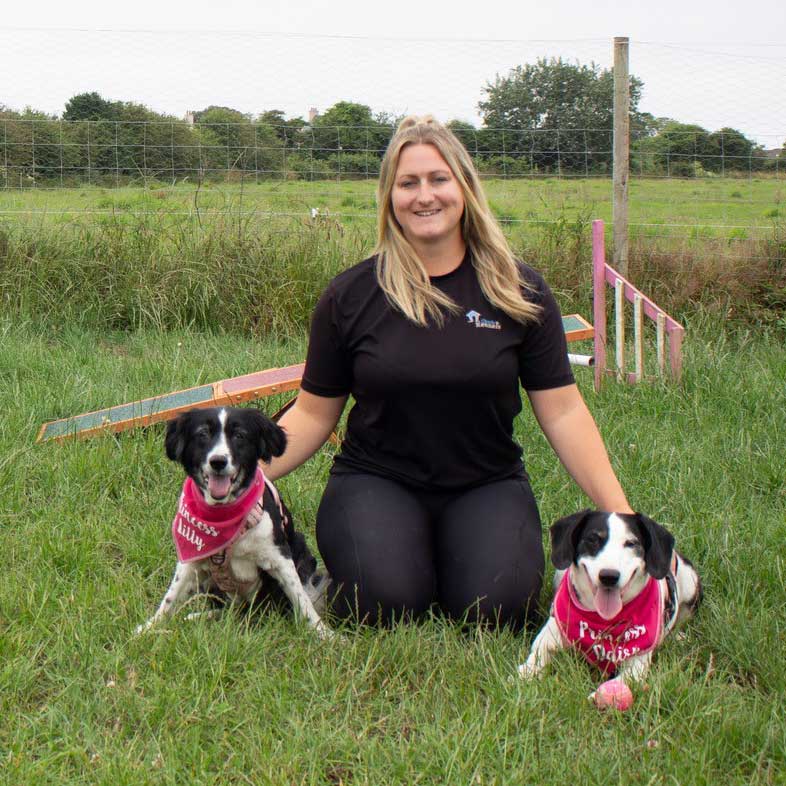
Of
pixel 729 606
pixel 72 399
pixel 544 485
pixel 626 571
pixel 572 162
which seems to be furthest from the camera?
pixel 572 162

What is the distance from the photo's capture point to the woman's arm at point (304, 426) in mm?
3291

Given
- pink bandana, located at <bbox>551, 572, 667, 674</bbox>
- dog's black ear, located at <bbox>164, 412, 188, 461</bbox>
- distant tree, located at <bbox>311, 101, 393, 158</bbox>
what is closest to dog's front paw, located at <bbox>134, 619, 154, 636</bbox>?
dog's black ear, located at <bbox>164, 412, 188, 461</bbox>

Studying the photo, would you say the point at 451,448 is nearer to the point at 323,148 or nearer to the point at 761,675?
the point at 761,675

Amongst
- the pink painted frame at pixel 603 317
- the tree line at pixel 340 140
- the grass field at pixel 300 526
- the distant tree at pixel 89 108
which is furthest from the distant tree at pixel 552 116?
the distant tree at pixel 89 108

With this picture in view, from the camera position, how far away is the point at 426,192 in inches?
122

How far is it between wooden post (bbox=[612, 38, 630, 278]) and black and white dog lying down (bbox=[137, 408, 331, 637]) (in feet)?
16.0

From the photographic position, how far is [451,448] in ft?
10.4

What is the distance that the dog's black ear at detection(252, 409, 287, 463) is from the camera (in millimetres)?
3071

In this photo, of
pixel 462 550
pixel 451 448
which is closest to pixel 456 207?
pixel 451 448

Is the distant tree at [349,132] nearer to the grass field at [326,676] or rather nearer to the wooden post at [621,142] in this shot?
the wooden post at [621,142]

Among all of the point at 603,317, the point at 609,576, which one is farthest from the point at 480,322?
the point at 603,317

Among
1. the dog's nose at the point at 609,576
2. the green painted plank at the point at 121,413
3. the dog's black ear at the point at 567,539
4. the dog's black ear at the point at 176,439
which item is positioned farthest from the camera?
the green painted plank at the point at 121,413

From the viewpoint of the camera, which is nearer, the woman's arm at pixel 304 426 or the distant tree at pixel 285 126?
the woman's arm at pixel 304 426

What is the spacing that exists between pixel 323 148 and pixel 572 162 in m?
2.27
